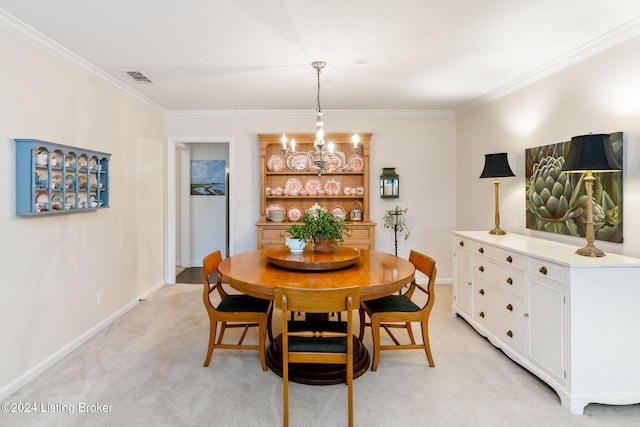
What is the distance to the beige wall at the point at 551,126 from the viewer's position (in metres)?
2.27

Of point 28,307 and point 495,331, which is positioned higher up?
point 28,307

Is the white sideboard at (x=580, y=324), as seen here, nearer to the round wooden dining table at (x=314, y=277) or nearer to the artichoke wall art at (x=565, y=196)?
the artichoke wall art at (x=565, y=196)

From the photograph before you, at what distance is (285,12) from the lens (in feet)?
7.04

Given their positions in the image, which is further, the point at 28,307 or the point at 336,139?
the point at 336,139

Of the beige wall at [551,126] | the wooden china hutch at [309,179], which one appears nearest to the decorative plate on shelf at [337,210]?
the wooden china hutch at [309,179]

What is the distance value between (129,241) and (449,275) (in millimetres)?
4170

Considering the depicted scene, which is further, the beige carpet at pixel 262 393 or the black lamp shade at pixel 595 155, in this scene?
the black lamp shade at pixel 595 155

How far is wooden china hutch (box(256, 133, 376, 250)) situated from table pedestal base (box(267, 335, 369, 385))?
84.6 inches

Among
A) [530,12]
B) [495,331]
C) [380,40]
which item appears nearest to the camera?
[530,12]

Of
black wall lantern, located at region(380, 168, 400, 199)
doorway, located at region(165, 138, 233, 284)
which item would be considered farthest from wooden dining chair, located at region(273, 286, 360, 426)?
doorway, located at region(165, 138, 233, 284)

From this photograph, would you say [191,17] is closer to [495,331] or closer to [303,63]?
[303,63]

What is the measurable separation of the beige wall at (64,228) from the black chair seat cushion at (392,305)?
2.44 meters

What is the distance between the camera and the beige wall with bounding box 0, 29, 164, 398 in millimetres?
2213

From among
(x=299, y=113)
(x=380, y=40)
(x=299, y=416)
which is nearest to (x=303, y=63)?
(x=380, y=40)
